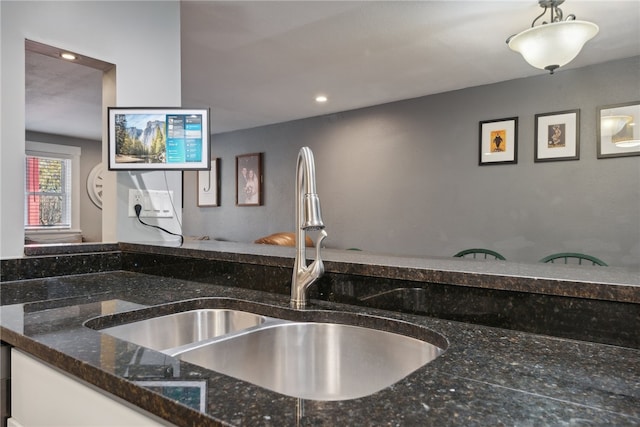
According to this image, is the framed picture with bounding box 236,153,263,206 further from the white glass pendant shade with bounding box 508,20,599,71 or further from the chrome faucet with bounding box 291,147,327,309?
the chrome faucet with bounding box 291,147,327,309

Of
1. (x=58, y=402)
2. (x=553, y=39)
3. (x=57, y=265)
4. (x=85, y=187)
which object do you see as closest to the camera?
(x=58, y=402)

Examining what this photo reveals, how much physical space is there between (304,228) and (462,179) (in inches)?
126

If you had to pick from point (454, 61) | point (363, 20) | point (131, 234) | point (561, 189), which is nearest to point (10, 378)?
point (131, 234)

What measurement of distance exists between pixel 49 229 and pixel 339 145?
4.59 metres

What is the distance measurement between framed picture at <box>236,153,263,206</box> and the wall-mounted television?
3.76 meters

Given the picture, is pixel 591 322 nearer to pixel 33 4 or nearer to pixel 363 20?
pixel 33 4

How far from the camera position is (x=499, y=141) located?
3.63 meters

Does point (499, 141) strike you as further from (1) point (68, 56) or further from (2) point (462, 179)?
(1) point (68, 56)

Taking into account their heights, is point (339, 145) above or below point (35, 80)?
below

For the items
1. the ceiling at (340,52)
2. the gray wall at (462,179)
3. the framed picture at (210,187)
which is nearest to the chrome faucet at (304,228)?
the ceiling at (340,52)

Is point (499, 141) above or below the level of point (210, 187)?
above

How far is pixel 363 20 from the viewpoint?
2.49 metres

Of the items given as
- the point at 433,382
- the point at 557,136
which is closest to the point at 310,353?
the point at 433,382

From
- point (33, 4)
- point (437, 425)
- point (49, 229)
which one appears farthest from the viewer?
point (49, 229)
